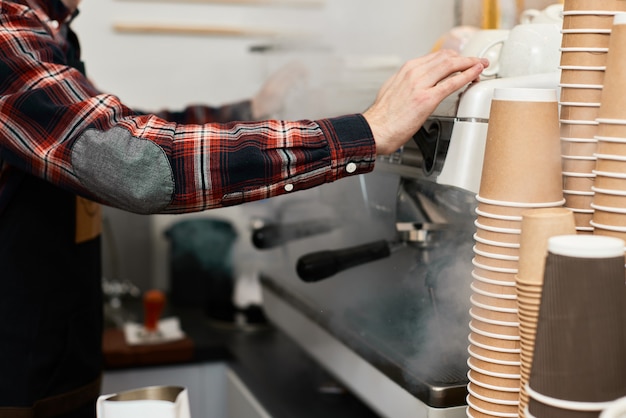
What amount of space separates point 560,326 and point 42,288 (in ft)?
2.89

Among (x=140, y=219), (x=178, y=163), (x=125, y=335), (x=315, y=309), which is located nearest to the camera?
(x=178, y=163)

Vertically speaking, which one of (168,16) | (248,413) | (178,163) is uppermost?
(168,16)

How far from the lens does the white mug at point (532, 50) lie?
3.02ft

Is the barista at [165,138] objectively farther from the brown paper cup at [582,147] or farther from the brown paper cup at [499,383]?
the brown paper cup at [499,383]

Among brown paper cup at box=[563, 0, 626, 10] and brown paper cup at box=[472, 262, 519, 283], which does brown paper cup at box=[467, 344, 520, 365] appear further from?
brown paper cup at box=[563, 0, 626, 10]

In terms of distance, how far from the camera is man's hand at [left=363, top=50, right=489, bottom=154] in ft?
2.98

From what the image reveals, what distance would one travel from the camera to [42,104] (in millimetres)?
971

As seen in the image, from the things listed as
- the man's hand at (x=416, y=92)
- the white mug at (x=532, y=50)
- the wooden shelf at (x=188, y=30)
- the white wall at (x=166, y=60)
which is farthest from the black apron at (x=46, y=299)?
the wooden shelf at (x=188, y=30)

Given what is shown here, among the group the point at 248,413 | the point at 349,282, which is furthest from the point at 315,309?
the point at 248,413

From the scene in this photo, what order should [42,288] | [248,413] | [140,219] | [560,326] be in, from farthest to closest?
[140,219], [248,413], [42,288], [560,326]

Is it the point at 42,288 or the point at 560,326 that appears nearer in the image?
the point at 560,326

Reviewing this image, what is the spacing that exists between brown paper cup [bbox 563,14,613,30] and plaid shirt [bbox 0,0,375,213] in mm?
298

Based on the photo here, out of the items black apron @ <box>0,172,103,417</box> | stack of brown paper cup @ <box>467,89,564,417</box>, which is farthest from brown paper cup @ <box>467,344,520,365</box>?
black apron @ <box>0,172,103,417</box>

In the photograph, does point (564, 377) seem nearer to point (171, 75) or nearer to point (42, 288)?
point (42, 288)
